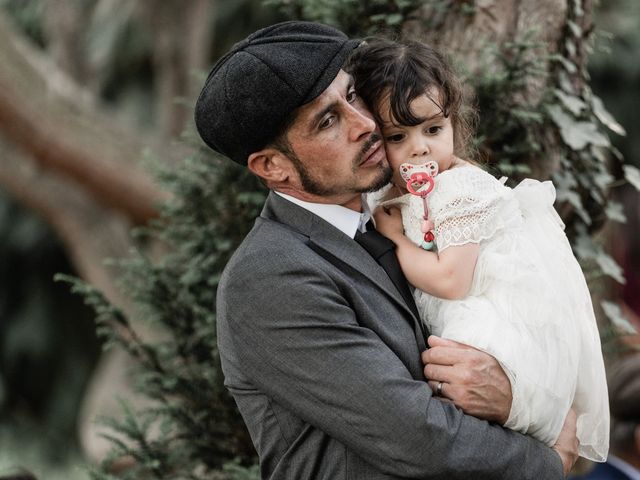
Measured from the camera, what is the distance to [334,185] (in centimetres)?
219

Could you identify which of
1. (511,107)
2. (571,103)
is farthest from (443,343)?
(571,103)

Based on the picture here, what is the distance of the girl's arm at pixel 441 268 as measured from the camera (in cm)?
216

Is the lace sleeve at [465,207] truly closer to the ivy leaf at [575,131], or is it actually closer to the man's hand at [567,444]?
the man's hand at [567,444]

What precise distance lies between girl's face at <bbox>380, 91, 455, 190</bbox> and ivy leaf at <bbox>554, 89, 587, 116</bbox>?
0.85m

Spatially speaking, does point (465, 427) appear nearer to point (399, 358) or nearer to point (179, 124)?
point (399, 358)

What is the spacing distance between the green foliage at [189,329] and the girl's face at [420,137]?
83 centimetres

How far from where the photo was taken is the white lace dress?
6.94ft

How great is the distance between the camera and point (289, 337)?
1969mm

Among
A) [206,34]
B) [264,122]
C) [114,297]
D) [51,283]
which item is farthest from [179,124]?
[264,122]

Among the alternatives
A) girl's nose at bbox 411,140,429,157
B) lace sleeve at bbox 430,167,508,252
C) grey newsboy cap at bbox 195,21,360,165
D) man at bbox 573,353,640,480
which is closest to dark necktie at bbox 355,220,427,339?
lace sleeve at bbox 430,167,508,252

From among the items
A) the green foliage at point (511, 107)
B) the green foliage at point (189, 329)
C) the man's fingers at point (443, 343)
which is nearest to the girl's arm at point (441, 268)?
the man's fingers at point (443, 343)

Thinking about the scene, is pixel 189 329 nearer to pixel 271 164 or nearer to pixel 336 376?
pixel 271 164

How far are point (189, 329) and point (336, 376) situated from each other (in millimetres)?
1419

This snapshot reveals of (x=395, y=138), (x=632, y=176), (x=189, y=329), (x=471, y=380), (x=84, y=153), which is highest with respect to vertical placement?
(x=395, y=138)
